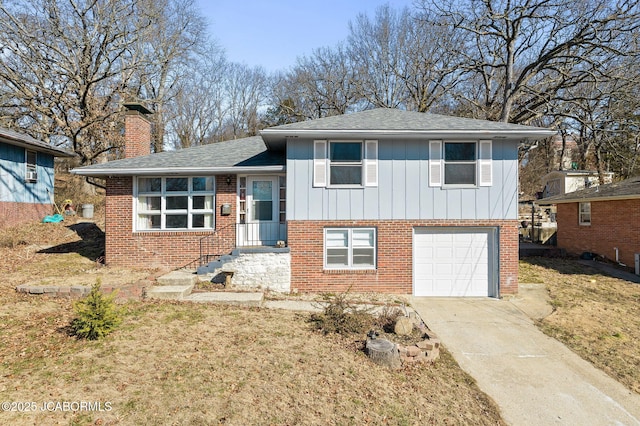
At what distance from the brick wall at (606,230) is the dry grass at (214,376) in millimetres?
12408

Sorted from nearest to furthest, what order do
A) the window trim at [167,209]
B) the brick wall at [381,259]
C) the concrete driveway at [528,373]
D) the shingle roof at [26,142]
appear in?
the concrete driveway at [528,373] < the brick wall at [381,259] < the window trim at [167,209] < the shingle roof at [26,142]

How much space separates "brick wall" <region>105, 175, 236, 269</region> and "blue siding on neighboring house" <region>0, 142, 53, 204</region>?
7.79 meters

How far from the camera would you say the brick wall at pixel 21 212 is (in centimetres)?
1504

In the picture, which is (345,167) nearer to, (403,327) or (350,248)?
(350,248)

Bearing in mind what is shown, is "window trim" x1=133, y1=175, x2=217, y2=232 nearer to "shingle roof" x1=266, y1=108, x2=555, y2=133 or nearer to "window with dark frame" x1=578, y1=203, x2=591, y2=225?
"shingle roof" x1=266, y1=108, x2=555, y2=133

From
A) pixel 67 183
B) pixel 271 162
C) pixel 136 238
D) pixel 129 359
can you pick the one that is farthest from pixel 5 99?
pixel 129 359

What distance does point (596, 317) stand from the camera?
8523 millimetres

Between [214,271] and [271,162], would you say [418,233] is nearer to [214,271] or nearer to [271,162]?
[271,162]

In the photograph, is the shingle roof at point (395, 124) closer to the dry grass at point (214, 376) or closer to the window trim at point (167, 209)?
the window trim at point (167, 209)

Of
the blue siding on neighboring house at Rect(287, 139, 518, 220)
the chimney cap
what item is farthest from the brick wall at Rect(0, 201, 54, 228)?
the blue siding on neighboring house at Rect(287, 139, 518, 220)

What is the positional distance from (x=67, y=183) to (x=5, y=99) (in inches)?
245

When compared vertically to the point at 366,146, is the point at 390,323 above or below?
below

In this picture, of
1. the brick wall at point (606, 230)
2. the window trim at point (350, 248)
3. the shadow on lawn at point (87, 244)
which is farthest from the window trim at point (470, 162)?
the shadow on lawn at point (87, 244)

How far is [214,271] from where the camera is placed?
991 cm
